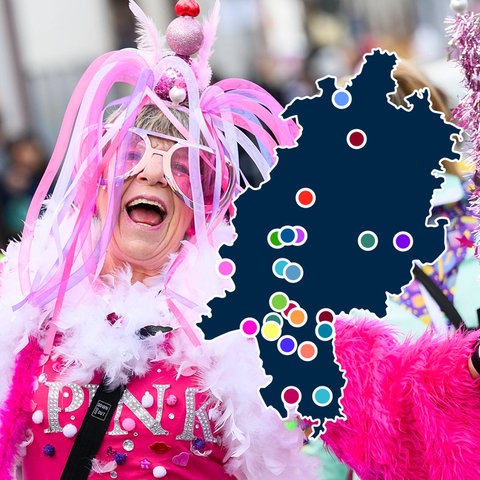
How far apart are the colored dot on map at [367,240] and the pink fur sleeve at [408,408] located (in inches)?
9.4

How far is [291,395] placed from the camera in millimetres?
2434

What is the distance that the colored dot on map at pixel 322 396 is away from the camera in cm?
243

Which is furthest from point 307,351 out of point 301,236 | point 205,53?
point 205,53

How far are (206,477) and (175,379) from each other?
0.24 meters

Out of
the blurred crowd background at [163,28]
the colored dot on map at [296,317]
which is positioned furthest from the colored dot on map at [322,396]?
the blurred crowd background at [163,28]

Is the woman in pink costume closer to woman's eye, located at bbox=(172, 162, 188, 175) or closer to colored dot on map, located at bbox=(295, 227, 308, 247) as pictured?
woman's eye, located at bbox=(172, 162, 188, 175)

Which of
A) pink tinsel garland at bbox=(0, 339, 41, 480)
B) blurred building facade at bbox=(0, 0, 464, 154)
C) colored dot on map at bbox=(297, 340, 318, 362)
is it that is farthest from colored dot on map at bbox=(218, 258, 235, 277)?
blurred building facade at bbox=(0, 0, 464, 154)

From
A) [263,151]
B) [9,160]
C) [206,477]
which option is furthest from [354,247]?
[9,160]

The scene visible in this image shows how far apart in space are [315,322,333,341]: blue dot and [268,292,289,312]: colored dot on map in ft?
0.29

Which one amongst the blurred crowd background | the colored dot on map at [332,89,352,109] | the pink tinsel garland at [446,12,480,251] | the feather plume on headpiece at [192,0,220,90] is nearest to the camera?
the pink tinsel garland at [446,12,480,251]

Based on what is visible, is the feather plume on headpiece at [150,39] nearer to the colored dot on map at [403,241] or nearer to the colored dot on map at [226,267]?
the colored dot on map at [226,267]

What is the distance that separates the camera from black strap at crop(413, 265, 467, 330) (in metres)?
3.02

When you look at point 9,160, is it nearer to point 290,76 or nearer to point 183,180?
point 183,180

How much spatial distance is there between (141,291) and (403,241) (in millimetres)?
696
